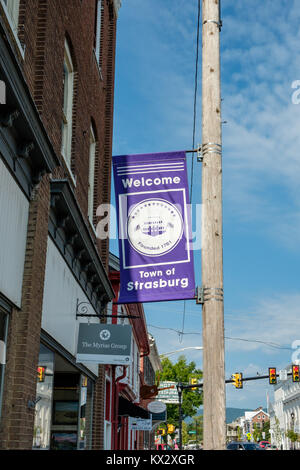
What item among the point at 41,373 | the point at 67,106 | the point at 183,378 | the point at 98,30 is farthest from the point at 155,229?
the point at 183,378

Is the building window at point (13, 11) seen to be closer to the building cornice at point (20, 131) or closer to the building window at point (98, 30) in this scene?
the building cornice at point (20, 131)

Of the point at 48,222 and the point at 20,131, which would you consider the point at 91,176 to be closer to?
the point at 48,222

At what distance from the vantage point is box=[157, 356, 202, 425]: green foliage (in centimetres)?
6397

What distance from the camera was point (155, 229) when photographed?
688cm

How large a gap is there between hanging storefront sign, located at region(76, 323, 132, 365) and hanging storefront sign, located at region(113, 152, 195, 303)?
4233mm

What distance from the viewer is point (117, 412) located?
18.7m

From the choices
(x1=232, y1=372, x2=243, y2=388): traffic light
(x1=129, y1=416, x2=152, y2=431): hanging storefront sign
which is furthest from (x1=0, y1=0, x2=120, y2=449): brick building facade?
(x1=232, y1=372, x2=243, y2=388): traffic light

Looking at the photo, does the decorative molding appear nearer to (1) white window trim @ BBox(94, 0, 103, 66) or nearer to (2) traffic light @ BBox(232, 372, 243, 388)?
(1) white window trim @ BBox(94, 0, 103, 66)

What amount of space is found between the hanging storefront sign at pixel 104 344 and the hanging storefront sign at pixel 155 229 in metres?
4.23

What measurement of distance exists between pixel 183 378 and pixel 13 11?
60538mm

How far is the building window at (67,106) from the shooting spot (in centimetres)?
1160

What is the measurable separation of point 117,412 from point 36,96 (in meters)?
12.6
